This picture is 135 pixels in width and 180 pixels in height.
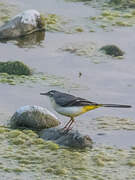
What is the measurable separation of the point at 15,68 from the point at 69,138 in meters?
2.87

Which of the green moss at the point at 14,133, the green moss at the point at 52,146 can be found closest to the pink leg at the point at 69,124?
the green moss at the point at 52,146

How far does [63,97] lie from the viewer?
970 centimetres

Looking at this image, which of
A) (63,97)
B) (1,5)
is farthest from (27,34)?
(63,97)

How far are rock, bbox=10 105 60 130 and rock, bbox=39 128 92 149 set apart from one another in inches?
13.8

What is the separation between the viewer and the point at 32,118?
10070 millimetres

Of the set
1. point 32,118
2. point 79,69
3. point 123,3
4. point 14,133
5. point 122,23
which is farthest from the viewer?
point 123,3

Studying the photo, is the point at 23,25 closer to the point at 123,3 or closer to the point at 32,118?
the point at 123,3

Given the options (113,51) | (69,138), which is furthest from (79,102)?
(113,51)

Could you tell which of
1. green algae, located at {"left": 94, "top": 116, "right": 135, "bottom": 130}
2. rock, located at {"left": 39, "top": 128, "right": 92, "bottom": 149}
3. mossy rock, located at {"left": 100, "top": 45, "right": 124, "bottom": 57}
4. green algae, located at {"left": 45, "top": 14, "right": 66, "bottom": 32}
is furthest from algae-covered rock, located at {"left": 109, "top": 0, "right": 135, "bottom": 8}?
rock, located at {"left": 39, "top": 128, "right": 92, "bottom": 149}

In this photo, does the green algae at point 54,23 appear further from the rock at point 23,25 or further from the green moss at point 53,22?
the rock at point 23,25

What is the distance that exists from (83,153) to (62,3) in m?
7.37

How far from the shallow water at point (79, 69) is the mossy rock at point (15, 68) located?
1.25 feet

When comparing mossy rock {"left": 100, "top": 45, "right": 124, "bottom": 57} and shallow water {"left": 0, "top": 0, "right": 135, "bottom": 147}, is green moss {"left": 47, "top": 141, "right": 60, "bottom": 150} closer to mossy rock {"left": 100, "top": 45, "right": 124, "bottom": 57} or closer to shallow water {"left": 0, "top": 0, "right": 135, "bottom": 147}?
shallow water {"left": 0, "top": 0, "right": 135, "bottom": 147}

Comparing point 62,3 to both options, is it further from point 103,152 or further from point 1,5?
point 103,152
